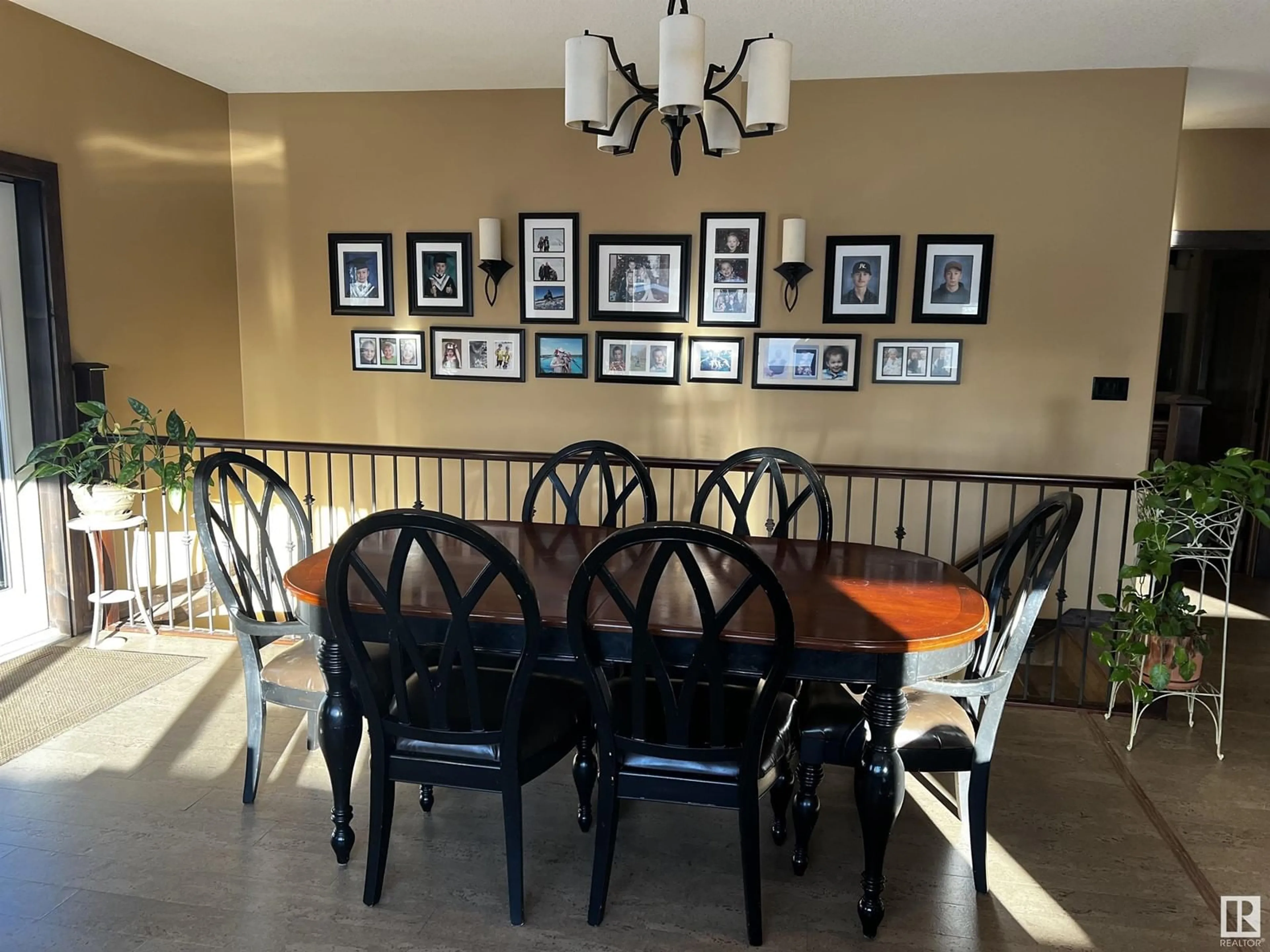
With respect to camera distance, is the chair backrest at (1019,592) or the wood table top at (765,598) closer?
the wood table top at (765,598)

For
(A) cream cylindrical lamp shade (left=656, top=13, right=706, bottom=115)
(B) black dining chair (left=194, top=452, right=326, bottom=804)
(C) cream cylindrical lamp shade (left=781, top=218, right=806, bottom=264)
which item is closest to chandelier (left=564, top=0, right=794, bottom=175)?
(A) cream cylindrical lamp shade (left=656, top=13, right=706, bottom=115)

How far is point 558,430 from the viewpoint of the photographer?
15.7 ft

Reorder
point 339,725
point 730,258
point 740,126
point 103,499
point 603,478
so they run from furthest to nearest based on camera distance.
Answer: point 730,258 → point 103,499 → point 603,478 → point 740,126 → point 339,725

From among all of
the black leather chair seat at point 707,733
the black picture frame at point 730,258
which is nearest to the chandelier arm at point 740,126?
the black leather chair seat at point 707,733

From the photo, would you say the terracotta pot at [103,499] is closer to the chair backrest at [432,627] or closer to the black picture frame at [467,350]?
the black picture frame at [467,350]

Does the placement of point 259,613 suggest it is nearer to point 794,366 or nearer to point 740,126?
point 740,126

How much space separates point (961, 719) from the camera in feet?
7.22

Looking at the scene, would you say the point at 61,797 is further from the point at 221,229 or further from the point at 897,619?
the point at 221,229

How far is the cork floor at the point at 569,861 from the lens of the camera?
6.70 feet

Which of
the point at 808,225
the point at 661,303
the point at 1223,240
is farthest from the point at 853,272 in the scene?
Answer: the point at 1223,240

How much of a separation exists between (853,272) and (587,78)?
252 centimetres

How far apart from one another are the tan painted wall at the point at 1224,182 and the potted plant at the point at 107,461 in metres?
5.42

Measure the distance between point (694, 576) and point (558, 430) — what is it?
3060 millimetres

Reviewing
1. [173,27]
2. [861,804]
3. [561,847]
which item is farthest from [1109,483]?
[173,27]
